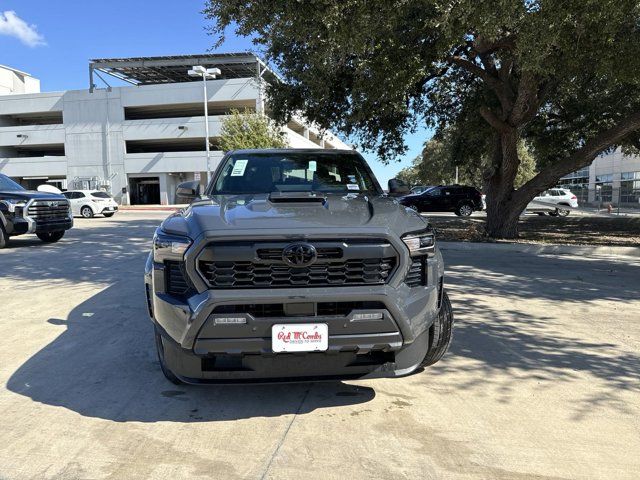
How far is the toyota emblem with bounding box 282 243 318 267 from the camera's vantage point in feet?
9.36

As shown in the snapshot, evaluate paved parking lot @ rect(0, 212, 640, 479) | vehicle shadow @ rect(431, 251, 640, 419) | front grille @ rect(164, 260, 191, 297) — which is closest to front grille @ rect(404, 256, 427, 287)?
paved parking lot @ rect(0, 212, 640, 479)

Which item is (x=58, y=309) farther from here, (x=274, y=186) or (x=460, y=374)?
(x=460, y=374)

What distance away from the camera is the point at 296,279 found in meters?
2.89

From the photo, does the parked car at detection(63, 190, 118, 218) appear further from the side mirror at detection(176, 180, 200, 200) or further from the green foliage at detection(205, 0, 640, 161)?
the side mirror at detection(176, 180, 200, 200)

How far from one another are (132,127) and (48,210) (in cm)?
3610

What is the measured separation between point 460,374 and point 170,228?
259 centimetres

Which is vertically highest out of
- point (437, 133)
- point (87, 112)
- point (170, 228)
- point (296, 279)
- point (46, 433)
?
point (87, 112)

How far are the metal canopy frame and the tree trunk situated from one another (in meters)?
30.0

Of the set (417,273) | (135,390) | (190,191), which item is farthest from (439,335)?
(190,191)

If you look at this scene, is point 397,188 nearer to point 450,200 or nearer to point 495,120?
point 495,120

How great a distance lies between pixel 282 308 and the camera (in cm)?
284

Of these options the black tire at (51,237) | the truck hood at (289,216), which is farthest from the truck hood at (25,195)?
the truck hood at (289,216)

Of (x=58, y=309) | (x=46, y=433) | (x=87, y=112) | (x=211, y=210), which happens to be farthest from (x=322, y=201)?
(x=87, y=112)

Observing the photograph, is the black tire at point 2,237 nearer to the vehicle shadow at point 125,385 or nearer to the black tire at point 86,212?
the vehicle shadow at point 125,385
